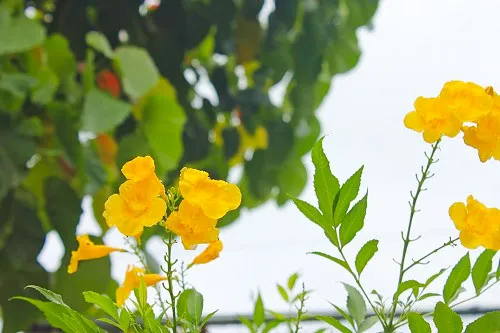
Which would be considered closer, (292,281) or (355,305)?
(355,305)

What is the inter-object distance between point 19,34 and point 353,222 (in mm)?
647

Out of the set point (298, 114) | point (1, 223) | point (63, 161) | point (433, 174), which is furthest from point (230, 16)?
point (433, 174)

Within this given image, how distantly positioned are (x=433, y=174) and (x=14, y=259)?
652 mm

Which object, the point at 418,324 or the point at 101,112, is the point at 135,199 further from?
the point at 101,112

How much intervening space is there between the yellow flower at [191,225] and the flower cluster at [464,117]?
0.28 ft

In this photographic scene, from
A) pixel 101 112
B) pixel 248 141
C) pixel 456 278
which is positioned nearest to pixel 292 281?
pixel 456 278

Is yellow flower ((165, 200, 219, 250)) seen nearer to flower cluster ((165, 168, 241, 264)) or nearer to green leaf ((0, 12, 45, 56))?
flower cluster ((165, 168, 241, 264))

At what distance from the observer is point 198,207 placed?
0.83 feet

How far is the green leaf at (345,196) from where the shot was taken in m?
0.28

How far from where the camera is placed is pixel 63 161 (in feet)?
3.25

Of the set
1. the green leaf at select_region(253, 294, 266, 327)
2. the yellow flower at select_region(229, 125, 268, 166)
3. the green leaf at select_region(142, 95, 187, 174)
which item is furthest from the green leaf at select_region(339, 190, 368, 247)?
the yellow flower at select_region(229, 125, 268, 166)

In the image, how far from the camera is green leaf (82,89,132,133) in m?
0.82

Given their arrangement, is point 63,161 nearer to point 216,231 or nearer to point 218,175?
point 218,175

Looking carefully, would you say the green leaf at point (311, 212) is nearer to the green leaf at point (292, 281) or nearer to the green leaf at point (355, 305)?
the green leaf at point (355, 305)
